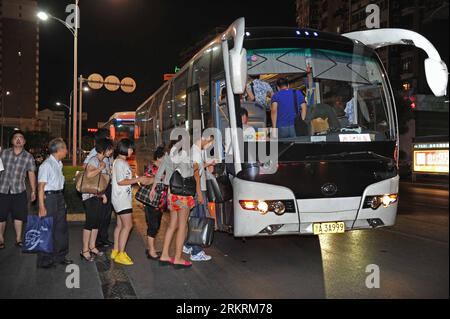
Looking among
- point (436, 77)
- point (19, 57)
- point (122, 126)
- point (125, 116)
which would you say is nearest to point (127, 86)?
point (122, 126)

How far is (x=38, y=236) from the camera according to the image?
6078 millimetres

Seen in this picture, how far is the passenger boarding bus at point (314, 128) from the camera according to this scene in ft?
19.3

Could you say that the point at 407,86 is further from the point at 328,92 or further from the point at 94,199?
the point at 94,199

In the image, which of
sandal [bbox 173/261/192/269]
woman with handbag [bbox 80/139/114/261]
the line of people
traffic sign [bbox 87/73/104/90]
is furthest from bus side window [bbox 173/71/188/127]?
traffic sign [bbox 87/73/104/90]

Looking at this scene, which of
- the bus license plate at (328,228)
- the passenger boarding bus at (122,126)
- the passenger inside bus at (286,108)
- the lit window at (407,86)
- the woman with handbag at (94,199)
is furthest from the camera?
the lit window at (407,86)

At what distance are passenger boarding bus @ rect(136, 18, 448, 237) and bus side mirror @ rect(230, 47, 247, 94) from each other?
0.04ft

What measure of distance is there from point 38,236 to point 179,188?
79.4 inches

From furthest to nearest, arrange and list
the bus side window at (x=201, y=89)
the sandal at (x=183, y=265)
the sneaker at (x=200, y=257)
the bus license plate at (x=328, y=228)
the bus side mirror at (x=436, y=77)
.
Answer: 1. the bus side window at (x=201, y=89)
2. the sneaker at (x=200, y=257)
3. the sandal at (x=183, y=265)
4. the bus license plate at (x=328, y=228)
5. the bus side mirror at (x=436, y=77)

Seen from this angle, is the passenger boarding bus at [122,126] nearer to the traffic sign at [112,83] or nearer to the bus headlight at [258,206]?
the traffic sign at [112,83]

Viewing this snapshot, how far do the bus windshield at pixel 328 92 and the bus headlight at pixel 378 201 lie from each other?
0.82m

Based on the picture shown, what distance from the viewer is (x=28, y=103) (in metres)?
135

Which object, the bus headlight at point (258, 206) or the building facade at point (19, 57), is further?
the building facade at point (19, 57)

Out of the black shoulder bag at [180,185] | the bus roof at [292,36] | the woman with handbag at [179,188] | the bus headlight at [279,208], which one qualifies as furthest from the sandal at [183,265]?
the bus roof at [292,36]
